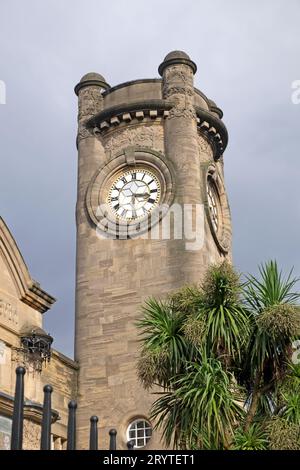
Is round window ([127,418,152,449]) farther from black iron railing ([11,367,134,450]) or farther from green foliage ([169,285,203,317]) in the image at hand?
black iron railing ([11,367,134,450])

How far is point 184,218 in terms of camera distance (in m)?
32.8

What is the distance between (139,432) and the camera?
30.3m

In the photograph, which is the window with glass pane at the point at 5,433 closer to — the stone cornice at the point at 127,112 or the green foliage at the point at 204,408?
the green foliage at the point at 204,408

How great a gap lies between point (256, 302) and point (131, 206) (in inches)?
635

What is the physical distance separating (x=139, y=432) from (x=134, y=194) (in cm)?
893

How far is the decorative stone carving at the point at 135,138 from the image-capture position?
3459cm

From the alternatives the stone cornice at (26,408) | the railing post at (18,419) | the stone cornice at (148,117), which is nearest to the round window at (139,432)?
the stone cornice at (26,408)

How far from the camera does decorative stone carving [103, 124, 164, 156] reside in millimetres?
34594

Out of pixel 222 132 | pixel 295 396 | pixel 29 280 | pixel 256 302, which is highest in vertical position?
pixel 222 132

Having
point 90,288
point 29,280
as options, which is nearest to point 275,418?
point 29,280

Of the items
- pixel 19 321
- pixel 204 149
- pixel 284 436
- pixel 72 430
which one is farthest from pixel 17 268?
pixel 204 149

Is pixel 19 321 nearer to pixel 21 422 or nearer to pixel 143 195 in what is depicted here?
pixel 21 422

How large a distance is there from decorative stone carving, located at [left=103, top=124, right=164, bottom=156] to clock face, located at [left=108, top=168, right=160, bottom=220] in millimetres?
994
